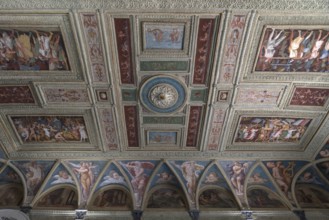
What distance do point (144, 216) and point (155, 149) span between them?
2.79 meters

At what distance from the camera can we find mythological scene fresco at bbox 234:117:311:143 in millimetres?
10172

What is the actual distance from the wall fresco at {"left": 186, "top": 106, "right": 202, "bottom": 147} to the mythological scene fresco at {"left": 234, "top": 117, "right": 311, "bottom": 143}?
5.68 ft

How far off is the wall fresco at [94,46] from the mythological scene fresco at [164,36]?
147 cm

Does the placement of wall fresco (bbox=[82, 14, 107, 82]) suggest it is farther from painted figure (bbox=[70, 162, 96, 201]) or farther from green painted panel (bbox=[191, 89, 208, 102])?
painted figure (bbox=[70, 162, 96, 201])

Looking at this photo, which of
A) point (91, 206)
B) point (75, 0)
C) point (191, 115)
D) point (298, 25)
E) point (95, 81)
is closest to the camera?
point (75, 0)

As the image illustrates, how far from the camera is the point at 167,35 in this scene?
771cm

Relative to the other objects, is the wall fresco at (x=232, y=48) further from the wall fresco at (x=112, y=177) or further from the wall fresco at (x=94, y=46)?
the wall fresco at (x=112, y=177)

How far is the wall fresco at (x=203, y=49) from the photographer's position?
754 cm

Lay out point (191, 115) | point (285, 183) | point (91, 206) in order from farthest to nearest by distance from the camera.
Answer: point (285, 183) < point (91, 206) < point (191, 115)

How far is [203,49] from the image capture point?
807 centimetres

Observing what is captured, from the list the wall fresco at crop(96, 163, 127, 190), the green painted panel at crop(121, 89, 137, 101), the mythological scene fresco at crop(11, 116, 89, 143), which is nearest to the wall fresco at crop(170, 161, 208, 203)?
the wall fresco at crop(96, 163, 127, 190)

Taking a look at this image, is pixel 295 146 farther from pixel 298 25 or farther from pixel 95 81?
pixel 95 81

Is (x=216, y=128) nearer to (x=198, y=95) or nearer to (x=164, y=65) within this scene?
(x=198, y=95)

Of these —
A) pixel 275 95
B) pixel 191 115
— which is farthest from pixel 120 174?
pixel 275 95
